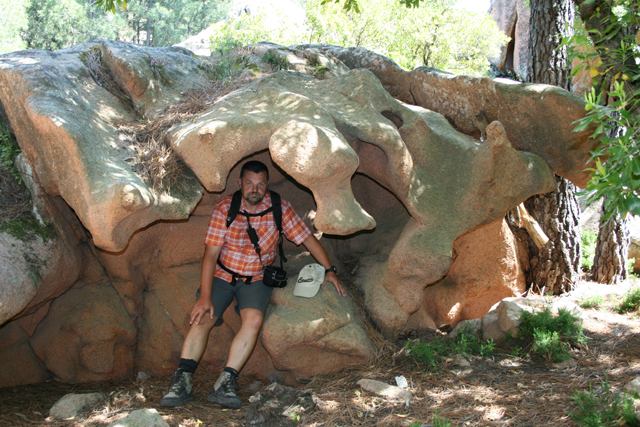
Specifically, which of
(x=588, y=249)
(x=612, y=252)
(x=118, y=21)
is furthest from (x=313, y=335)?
(x=118, y=21)

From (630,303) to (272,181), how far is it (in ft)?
14.3

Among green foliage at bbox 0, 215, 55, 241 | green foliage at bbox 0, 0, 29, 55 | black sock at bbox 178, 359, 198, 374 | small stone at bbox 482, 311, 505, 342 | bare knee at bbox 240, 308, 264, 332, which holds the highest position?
green foliage at bbox 0, 0, 29, 55

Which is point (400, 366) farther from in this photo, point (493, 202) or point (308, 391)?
point (493, 202)

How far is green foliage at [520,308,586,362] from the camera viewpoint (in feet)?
14.2

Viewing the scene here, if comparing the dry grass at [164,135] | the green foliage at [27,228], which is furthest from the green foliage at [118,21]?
the green foliage at [27,228]

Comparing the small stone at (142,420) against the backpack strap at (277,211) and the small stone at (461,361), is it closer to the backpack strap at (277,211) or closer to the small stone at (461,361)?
the backpack strap at (277,211)

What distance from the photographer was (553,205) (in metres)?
6.33

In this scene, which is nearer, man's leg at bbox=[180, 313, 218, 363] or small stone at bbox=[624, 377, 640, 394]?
small stone at bbox=[624, 377, 640, 394]

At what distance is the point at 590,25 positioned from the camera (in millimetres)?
4703

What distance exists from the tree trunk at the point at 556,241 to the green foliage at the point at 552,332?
1.77 metres

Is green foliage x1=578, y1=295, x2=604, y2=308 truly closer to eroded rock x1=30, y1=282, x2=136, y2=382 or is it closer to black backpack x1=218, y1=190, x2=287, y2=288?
black backpack x1=218, y1=190, x2=287, y2=288

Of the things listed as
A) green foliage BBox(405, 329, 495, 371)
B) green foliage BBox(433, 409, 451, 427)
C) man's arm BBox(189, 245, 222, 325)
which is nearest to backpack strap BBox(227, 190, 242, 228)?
man's arm BBox(189, 245, 222, 325)

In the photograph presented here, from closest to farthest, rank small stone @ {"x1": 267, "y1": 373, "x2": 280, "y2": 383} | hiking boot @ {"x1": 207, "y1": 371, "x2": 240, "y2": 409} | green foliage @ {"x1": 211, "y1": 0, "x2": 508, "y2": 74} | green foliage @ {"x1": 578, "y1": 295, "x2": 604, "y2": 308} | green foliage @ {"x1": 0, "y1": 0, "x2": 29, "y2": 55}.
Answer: hiking boot @ {"x1": 207, "y1": 371, "x2": 240, "y2": 409} → small stone @ {"x1": 267, "y1": 373, "x2": 280, "y2": 383} → green foliage @ {"x1": 578, "y1": 295, "x2": 604, "y2": 308} → green foliage @ {"x1": 211, "y1": 0, "x2": 508, "y2": 74} → green foliage @ {"x1": 0, "y1": 0, "x2": 29, "y2": 55}

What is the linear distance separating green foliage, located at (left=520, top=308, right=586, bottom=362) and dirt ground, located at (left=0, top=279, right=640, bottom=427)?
0.12 meters
